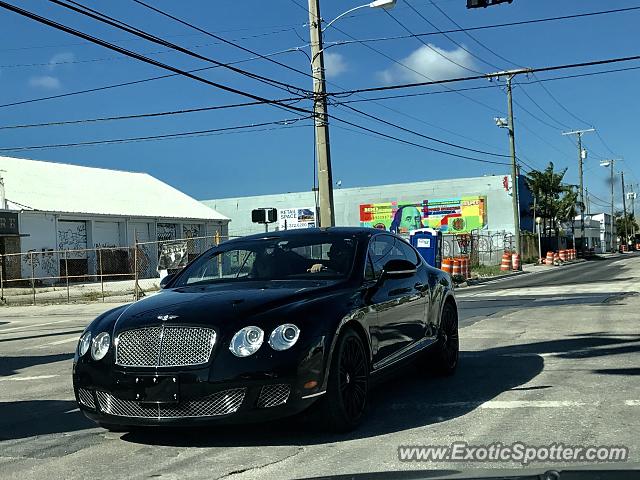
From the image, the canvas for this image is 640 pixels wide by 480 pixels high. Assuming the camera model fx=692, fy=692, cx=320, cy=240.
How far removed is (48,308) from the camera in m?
23.3

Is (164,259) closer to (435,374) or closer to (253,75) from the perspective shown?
(253,75)

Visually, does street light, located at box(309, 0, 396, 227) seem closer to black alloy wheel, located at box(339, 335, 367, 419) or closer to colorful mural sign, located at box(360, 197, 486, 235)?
black alloy wheel, located at box(339, 335, 367, 419)

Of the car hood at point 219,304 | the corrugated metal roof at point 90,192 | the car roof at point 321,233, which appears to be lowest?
the car hood at point 219,304

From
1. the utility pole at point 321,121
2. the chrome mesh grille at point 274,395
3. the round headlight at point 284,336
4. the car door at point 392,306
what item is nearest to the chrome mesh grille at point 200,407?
the chrome mesh grille at point 274,395

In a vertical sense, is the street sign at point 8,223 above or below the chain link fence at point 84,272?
above

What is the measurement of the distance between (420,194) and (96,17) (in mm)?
55604

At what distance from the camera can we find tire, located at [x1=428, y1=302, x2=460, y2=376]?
23.3 feet

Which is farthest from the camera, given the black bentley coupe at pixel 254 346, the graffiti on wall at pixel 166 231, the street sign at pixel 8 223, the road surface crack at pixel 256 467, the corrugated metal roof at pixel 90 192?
the graffiti on wall at pixel 166 231

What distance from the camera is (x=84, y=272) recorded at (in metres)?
37.5

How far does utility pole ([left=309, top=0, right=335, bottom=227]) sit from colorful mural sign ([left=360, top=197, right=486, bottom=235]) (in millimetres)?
41681

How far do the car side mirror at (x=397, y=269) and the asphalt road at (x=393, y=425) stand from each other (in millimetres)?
1134

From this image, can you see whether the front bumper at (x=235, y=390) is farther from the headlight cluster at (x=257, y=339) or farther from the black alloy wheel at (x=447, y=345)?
the black alloy wheel at (x=447, y=345)

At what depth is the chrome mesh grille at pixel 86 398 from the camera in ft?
16.3

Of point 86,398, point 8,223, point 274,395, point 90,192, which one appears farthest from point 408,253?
point 90,192
